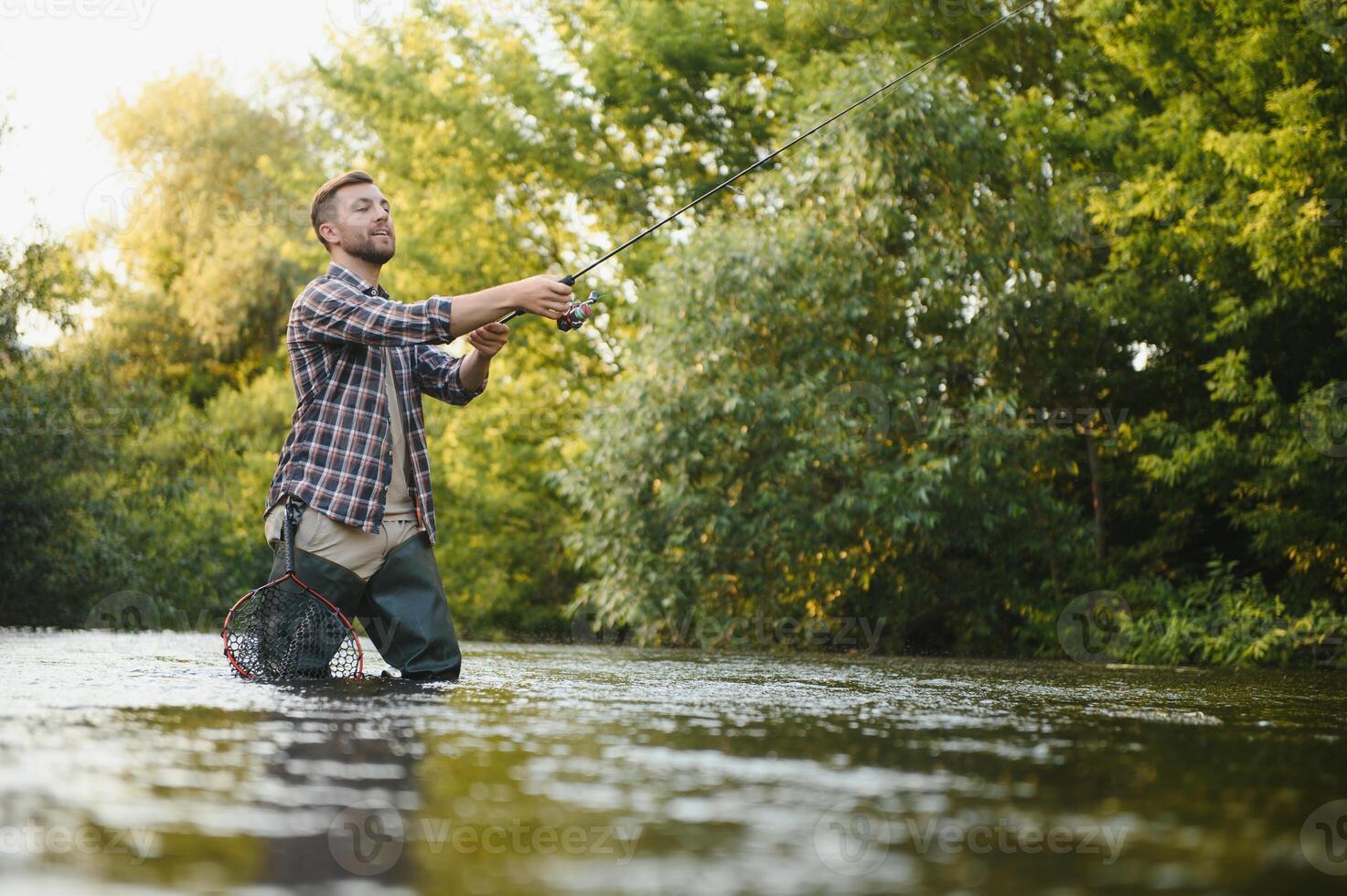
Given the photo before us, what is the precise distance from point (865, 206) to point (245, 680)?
10340mm

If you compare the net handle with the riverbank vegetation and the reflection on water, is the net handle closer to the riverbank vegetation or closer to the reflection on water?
the reflection on water

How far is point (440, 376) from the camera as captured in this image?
536 cm

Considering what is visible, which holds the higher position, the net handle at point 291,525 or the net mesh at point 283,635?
the net handle at point 291,525

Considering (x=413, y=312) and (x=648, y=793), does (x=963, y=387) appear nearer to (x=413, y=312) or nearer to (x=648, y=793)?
(x=413, y=312)

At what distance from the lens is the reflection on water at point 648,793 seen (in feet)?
5.33

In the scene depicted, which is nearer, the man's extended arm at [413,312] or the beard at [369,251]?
the man's extended arm at [413,312]

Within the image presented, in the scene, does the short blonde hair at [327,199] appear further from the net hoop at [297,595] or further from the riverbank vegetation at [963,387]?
the riverbank vegetation at [963,387]

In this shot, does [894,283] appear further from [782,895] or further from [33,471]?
[782,895]

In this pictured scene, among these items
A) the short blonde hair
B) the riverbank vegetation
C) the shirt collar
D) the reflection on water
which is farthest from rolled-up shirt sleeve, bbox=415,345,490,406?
the riverbank vegetation

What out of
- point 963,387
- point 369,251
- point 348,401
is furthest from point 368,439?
point 963,387

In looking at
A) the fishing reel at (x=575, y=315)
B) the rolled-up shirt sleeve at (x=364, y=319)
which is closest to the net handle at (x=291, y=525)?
the rolled-up shirt sleeve at (x=364, y=319)

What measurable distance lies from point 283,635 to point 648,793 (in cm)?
272

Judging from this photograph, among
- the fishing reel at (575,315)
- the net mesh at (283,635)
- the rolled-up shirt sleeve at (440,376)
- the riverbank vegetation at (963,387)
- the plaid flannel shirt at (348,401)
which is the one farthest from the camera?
the riverbank vegetation at (963,387)

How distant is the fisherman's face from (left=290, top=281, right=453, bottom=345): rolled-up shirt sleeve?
308 mm
